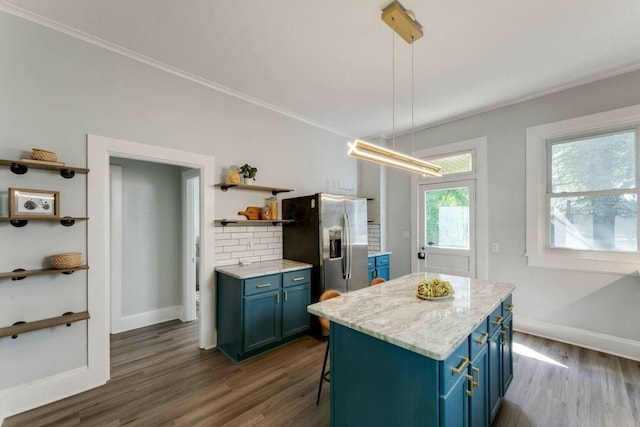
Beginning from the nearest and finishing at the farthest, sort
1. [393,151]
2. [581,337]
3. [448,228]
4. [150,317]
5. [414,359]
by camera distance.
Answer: [414,359] → [393,151] → [581,337] → [150,317] → [448,228]

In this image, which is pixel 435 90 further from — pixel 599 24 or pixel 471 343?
pixel 471 343

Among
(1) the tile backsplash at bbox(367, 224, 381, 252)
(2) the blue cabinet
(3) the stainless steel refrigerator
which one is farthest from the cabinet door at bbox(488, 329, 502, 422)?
(1) the tile backsplash at bbox(367, 224, 381, 252)

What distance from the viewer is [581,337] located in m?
3.07

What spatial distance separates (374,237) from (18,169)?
4.42 m

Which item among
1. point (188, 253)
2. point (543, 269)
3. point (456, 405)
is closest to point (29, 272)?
point (188, 253)

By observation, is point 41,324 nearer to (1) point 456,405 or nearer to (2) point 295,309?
(2) point 295,309

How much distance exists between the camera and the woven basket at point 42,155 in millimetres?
2020

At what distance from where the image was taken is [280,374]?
258cm

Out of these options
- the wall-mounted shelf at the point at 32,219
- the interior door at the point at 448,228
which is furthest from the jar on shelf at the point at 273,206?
the interior door at the point at 448,228

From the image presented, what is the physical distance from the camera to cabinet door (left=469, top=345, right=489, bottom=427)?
1511 millimetres

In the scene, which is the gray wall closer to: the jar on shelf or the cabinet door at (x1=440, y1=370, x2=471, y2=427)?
the jar on shelf

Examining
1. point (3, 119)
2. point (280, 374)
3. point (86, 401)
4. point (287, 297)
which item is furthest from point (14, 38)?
point (280, 374)

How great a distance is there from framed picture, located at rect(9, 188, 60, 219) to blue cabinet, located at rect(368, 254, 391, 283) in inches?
144

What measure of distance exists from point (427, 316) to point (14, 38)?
11.7 ft
